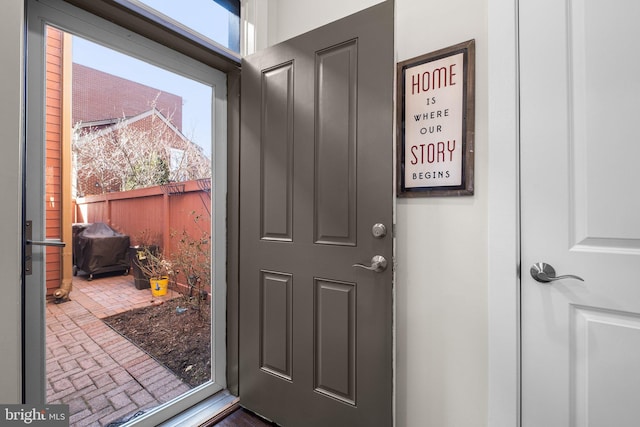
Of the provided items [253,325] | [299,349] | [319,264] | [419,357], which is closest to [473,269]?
[419,357]

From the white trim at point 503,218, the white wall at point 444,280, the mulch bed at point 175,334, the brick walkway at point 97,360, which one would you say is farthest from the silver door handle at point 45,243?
the white trim at point 503,218

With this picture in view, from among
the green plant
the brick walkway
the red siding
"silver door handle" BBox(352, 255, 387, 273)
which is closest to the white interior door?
"silver door handle" BBox(352, 255, 387, 273)

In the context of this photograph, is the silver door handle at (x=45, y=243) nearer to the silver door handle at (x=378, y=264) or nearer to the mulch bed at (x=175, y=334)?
the mulch bed at (x=175, y=334)

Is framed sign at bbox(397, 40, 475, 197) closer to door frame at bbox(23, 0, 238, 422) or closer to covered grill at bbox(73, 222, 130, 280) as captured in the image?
door frame at bbox(23, 0, 238, 422)

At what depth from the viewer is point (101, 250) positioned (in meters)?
1.37

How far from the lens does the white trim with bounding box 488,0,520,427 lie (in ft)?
3.65

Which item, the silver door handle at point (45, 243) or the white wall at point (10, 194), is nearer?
the white wall at point (10, 194)

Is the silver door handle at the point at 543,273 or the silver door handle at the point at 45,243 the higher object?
the silver door handle at the point at 45,243

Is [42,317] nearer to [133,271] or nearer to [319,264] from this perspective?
[133,271]

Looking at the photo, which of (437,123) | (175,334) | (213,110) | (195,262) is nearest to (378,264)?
(437,123)

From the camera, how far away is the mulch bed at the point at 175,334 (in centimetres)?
149

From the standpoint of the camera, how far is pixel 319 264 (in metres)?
1.42

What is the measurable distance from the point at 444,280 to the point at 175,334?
1.46 m

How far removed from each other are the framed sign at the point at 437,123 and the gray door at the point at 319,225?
0.53ft
